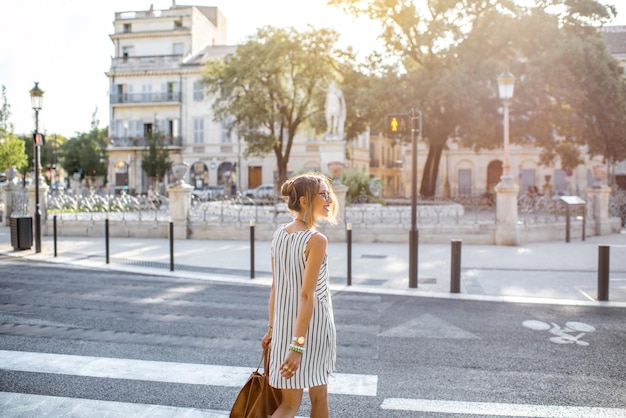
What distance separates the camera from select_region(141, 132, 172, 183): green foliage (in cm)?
4878

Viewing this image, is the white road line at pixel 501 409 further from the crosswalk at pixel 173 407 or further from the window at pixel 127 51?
the window at pixel 127 51

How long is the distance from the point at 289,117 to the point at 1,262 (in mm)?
23612

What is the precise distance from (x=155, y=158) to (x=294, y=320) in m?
47.4

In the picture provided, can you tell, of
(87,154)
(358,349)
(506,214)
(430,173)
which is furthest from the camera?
(87,154)

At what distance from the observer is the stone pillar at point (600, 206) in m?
19.5

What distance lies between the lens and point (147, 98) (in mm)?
53938

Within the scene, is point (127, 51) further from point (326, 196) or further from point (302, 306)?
point (302, 306)

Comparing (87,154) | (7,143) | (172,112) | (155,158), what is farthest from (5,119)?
(87,154)

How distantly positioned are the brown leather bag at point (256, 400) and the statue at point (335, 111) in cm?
1987

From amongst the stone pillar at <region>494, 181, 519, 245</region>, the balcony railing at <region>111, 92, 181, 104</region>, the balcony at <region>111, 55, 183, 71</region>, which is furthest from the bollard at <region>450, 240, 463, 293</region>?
the balcony at <region>111, 55, 183, 71</region>

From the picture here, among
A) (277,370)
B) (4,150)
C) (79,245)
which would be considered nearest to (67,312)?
(277,370)

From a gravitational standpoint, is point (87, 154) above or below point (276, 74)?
below

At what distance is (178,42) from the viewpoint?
2136 inches

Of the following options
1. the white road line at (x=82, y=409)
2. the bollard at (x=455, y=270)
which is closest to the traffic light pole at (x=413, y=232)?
the bollard at (x=455, y=270)
